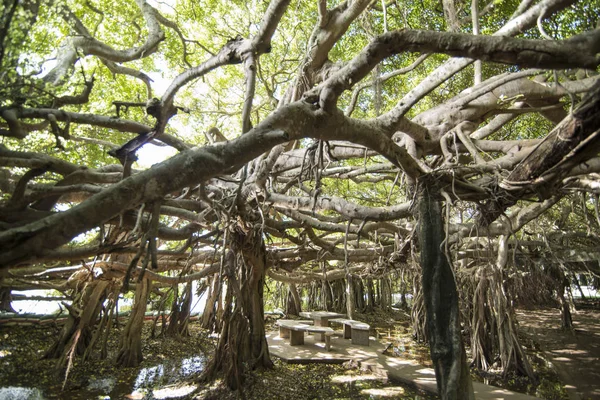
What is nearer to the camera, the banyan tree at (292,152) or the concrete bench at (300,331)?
the banyan tree at (292,152)

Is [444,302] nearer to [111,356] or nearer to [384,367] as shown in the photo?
[384,367]

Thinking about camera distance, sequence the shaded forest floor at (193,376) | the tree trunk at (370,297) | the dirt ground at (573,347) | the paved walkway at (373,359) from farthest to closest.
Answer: the tree trunk at (370,297)
the dirt ground at (573,347)
the paved walkway at (373,359)
the shaded forest floor at (193,376)

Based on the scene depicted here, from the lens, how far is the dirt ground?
5.58 metres

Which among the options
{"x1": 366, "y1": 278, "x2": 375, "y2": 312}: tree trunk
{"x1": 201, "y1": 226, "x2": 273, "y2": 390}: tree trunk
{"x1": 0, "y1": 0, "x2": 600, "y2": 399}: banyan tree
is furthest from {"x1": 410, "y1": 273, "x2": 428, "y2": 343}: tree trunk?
{"x1": 366, "y1": 278, "x2": 375, "y2": 312}: tree trunk

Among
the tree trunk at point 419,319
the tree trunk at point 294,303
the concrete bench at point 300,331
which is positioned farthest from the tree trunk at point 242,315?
the tree trunk at point 294,303

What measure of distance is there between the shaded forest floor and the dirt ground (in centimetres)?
2

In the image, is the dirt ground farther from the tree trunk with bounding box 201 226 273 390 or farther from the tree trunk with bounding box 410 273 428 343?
the tree trunk with bounding box 201 226 273 390

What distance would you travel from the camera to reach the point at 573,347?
834cm

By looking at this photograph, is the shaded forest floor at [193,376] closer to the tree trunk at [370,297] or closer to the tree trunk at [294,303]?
the tree trunk at [294,303]

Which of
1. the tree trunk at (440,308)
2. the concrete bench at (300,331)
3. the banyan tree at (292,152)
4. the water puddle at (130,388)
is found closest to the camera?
the banyan tree at (292,152)

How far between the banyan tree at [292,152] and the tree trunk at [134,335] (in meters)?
0.02

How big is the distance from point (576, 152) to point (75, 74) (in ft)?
14.4

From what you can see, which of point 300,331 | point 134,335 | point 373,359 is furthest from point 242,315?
point 300,331

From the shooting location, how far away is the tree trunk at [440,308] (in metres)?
2.93
